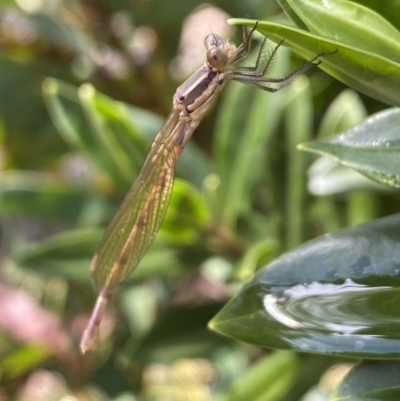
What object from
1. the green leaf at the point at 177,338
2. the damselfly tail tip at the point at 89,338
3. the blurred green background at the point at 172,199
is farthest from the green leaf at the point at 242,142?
the damselfly tail tip at the point at 89,338

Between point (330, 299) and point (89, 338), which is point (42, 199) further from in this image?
point (330, 299)

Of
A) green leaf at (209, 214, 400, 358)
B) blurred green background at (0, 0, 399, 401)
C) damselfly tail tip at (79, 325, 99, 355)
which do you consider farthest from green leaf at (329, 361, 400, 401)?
damselfly tail tip at (79, 325, 99, 355)

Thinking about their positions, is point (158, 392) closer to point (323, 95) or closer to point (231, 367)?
point (231, 367)

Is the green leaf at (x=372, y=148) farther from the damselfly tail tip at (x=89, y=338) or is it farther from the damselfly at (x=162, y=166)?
the damselfly tail tip at (x=89, y=338)

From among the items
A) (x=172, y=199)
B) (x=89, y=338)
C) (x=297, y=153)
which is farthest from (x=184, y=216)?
(x=89, y=338)

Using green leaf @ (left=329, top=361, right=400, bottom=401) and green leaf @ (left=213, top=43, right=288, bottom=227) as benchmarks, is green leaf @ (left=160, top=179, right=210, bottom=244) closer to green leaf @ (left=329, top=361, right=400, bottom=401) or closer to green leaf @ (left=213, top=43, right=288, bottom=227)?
green leaf @ (left=213, top=43, right=288, bottom=227)

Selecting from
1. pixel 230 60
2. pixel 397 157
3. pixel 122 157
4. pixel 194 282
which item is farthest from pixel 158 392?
pixel 397 157
